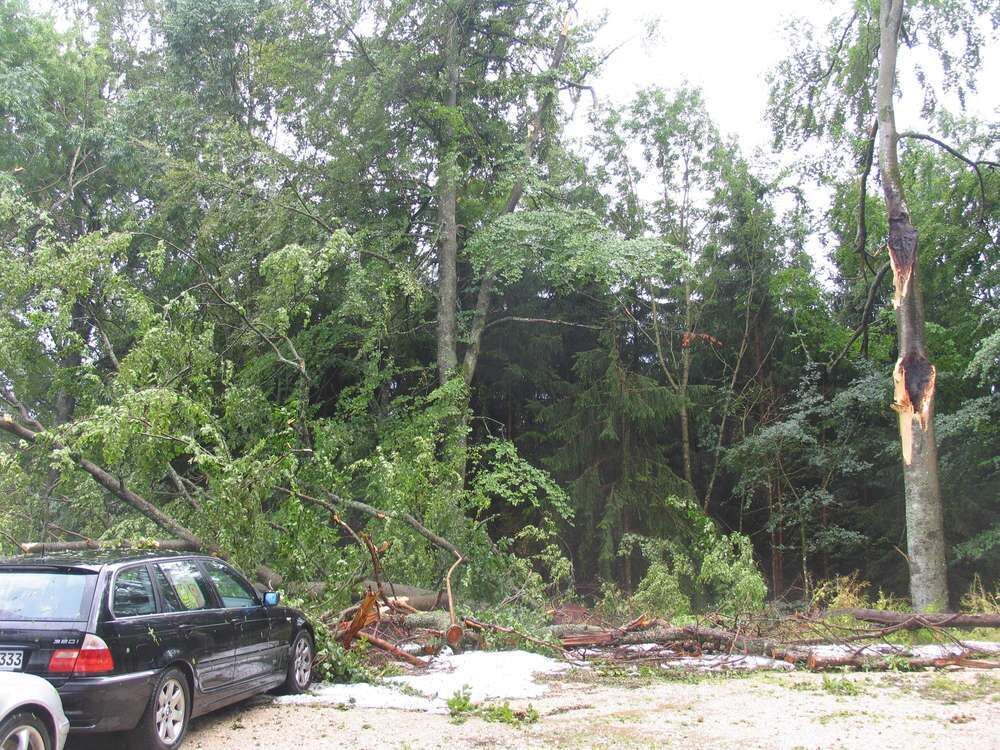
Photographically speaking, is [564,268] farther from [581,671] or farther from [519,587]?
[581,671]

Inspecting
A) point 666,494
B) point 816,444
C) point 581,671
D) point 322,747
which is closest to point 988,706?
point 581,671

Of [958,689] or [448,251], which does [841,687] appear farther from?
[448,251]

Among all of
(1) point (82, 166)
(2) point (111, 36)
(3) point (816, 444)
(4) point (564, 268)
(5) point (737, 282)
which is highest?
(2) point (111, 36)

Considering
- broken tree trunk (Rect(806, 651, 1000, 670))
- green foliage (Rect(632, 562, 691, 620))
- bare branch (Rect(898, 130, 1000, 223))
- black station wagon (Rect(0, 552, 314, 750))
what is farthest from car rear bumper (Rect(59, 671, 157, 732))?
bare branch (Rect(898, 130, 1000, 223))

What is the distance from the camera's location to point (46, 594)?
15.7 ft

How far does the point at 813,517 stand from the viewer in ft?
65.5

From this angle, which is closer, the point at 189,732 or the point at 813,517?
the point at 189,732

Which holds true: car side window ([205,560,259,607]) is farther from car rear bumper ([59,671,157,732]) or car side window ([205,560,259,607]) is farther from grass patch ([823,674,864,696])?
grass patch ([823,674,864,696])

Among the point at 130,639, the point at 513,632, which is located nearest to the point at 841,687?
the point at 513,632

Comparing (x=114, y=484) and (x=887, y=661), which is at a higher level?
(x=114, y=484)

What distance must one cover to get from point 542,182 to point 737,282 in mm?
8096

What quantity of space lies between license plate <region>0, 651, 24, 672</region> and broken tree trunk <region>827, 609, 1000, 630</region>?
29.3 ft

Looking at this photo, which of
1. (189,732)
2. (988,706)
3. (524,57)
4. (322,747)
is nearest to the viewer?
(322,747)

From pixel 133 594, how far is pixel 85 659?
587mm
